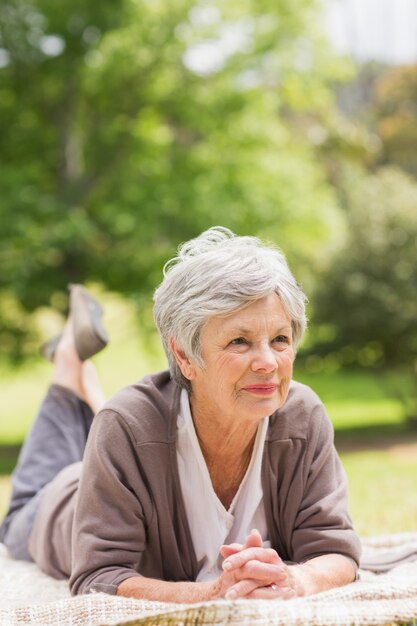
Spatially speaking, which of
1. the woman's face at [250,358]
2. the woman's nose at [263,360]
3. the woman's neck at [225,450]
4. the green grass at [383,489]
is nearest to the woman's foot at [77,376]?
the woman's neck at [225,450]

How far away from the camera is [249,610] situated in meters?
2.03

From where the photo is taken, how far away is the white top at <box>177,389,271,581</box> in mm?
2551

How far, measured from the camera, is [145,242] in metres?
12.3

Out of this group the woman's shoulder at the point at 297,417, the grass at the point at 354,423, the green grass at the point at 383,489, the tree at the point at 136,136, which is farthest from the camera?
the tree at the point at 136,136

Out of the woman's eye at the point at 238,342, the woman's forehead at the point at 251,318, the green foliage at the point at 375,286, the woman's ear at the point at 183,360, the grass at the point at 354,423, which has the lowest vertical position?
the grass at the point at 354,423

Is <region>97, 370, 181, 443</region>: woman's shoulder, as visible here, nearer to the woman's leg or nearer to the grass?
the woman's leg

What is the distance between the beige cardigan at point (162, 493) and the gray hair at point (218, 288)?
27 centimetres

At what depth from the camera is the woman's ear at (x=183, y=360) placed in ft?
8.06

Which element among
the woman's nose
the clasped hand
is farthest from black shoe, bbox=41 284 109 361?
the clasped hand

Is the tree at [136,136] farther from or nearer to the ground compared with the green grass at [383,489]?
farther from the ground

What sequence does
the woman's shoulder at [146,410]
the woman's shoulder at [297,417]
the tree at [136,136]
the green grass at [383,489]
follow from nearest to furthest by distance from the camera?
the woman's shoulder at [146,410] → the woman's shoulder at [297,417] → the green grass at [383,489] → the tree at [136,136]

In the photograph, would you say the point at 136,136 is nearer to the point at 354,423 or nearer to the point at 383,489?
the point at 383,489

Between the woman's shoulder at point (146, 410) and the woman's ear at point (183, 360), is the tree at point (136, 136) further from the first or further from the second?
the woman's ear at point (183, 360)

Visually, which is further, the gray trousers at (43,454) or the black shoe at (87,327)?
the black shoe at (87,327)
